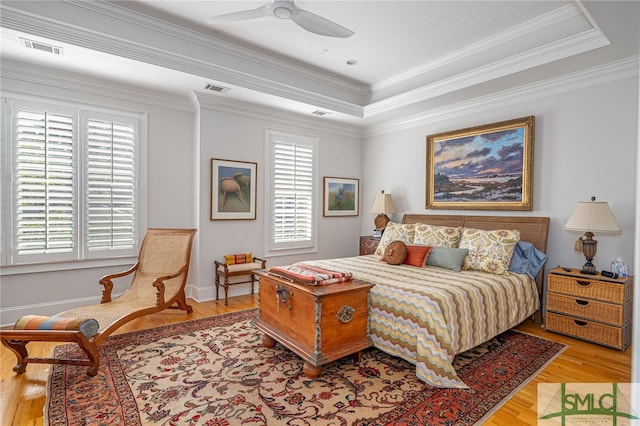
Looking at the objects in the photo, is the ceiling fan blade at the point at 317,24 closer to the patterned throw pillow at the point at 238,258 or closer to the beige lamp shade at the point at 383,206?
the beige lamp shade at the point at 383,206

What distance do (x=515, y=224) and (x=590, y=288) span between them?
111cm

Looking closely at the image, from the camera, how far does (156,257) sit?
13.1ft

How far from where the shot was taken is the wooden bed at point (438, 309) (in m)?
2.47

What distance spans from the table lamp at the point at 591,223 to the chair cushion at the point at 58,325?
4.43 metres

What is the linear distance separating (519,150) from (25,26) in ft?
17.3

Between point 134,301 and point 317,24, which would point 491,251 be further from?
point 134,301

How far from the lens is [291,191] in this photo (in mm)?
5434

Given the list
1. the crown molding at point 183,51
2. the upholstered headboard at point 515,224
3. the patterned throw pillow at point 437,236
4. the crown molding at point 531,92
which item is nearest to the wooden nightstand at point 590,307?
the upholstered headboard at point 515,224

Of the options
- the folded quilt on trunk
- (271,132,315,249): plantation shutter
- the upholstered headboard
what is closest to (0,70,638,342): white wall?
the upholstered headboard

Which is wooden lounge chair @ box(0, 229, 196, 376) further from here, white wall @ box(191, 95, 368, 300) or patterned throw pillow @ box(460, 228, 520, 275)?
patterned throw pillow @ box(460, 228, 520, 275)

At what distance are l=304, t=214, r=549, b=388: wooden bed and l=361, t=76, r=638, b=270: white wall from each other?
0.50 meters

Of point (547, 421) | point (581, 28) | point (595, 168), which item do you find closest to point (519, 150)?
point (595, 168)

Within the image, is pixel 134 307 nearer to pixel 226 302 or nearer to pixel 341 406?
pixel 226 302

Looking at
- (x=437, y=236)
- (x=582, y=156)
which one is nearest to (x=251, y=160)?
(x=437, y=236)
